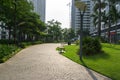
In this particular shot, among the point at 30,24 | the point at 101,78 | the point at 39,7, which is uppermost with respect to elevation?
the point at 39,7

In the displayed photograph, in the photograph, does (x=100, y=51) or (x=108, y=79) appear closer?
(x=108, y=79)

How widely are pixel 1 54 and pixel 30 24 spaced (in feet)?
83.9

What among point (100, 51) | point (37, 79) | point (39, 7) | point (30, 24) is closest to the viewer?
point (37, 79)

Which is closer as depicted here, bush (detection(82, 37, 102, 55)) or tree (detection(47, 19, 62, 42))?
bush (detection(82, 37, 102, 55))

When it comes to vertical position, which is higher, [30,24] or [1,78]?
[30,24]

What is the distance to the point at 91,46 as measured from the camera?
23.0 m

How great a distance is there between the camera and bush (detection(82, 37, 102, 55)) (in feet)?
73.7

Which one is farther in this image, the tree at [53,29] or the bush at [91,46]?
the tree at [53,29]

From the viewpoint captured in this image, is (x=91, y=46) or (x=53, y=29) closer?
(x=91, y=46)

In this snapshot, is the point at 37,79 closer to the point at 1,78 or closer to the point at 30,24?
the point at 1,78

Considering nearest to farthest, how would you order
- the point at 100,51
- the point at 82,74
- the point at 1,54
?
1. the point at 82,74
2. the point at 1,54
3. the point at 100,51

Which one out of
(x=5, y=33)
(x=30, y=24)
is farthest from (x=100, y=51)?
(x=5, y=33)

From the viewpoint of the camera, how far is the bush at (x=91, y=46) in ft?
73.7

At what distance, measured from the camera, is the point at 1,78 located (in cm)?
1172
